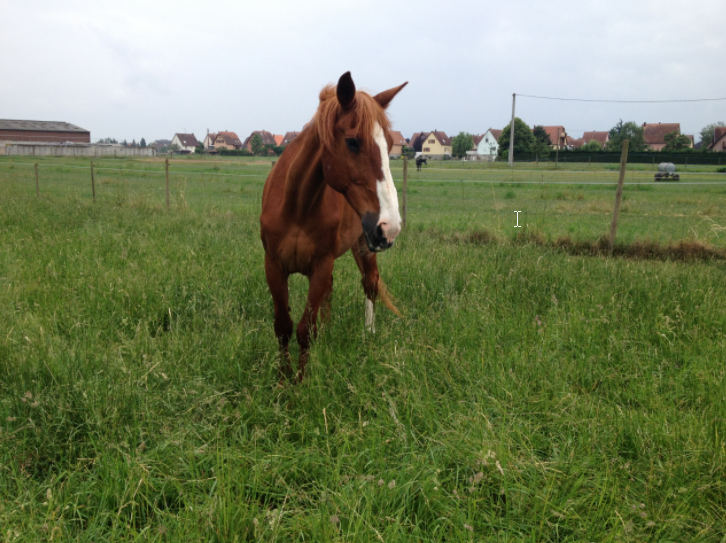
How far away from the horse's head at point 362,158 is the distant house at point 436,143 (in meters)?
111

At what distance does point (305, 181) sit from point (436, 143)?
113 meters

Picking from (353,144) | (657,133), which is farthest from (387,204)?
(657,133)

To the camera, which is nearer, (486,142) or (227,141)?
(486,142)

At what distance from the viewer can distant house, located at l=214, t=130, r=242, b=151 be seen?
383 ft

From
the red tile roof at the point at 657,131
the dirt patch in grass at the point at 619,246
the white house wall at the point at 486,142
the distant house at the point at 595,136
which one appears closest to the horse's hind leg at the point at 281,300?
the dirt patch in grass at the point at 619,246

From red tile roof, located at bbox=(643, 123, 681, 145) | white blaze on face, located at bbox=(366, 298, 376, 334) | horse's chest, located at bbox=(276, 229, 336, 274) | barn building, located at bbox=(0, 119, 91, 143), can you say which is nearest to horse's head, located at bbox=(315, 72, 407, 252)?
horse's chest, located at bbox=(276, 229, 336, 274)

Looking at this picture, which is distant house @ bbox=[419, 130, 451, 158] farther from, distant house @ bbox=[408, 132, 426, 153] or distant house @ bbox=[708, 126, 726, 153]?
distant house @ bbox=[708, 126, 726, 153]

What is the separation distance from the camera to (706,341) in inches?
144

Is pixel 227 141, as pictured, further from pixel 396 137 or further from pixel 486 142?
pixel 396 137

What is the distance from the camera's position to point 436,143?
111 meters

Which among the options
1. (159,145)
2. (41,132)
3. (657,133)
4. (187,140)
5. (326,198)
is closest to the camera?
(326,198)

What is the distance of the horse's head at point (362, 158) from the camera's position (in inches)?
101

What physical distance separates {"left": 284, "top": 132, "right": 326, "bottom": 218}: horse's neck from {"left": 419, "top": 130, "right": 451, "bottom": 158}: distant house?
363 feet

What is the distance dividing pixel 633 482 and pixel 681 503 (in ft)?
0.88
